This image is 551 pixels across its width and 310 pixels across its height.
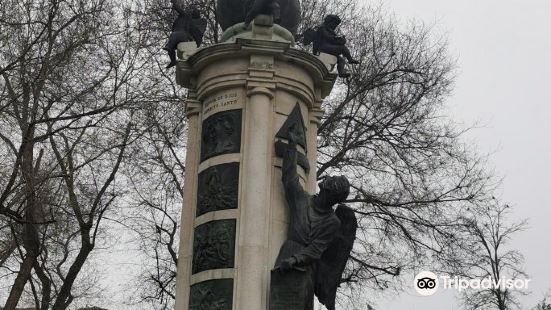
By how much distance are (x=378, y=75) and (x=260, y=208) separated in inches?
519

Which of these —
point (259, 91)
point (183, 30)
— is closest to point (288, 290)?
point (259, 91)

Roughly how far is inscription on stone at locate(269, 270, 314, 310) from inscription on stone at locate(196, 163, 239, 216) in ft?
3.49

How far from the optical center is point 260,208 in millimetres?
8508

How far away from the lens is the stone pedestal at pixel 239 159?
834 centimetres

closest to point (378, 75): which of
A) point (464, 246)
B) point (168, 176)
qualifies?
point (464, 246)

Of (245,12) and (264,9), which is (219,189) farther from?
(245,12)

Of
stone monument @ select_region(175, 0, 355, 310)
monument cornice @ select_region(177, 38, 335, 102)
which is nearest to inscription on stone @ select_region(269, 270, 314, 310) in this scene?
stone monument @ select_region(175, 0, 355, 310)

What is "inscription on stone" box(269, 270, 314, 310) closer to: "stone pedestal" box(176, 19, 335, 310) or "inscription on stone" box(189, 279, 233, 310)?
"stone pedestal" box(176, 19, 335, 310)

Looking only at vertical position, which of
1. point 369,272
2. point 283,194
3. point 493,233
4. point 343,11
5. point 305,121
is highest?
point 343,11

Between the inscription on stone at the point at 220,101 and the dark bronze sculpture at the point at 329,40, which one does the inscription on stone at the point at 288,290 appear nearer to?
the inscription on stone at the point at 220,101

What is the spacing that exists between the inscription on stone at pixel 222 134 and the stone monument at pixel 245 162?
13 millimetres

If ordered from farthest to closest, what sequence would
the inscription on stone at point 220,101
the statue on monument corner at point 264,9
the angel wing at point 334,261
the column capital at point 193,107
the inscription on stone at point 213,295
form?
1. the column capital at point 193,107
2. the statue on monument corner at point 264,9
3. the inscription on stone at point 220,101
4. the angel wing at point 334,261
5. the inscription on stone at point 213,295

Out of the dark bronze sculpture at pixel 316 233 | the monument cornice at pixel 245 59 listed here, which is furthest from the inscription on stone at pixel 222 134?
the dark bronze sculpture at pixel 316 233

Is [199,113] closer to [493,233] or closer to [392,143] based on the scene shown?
[392,143]
